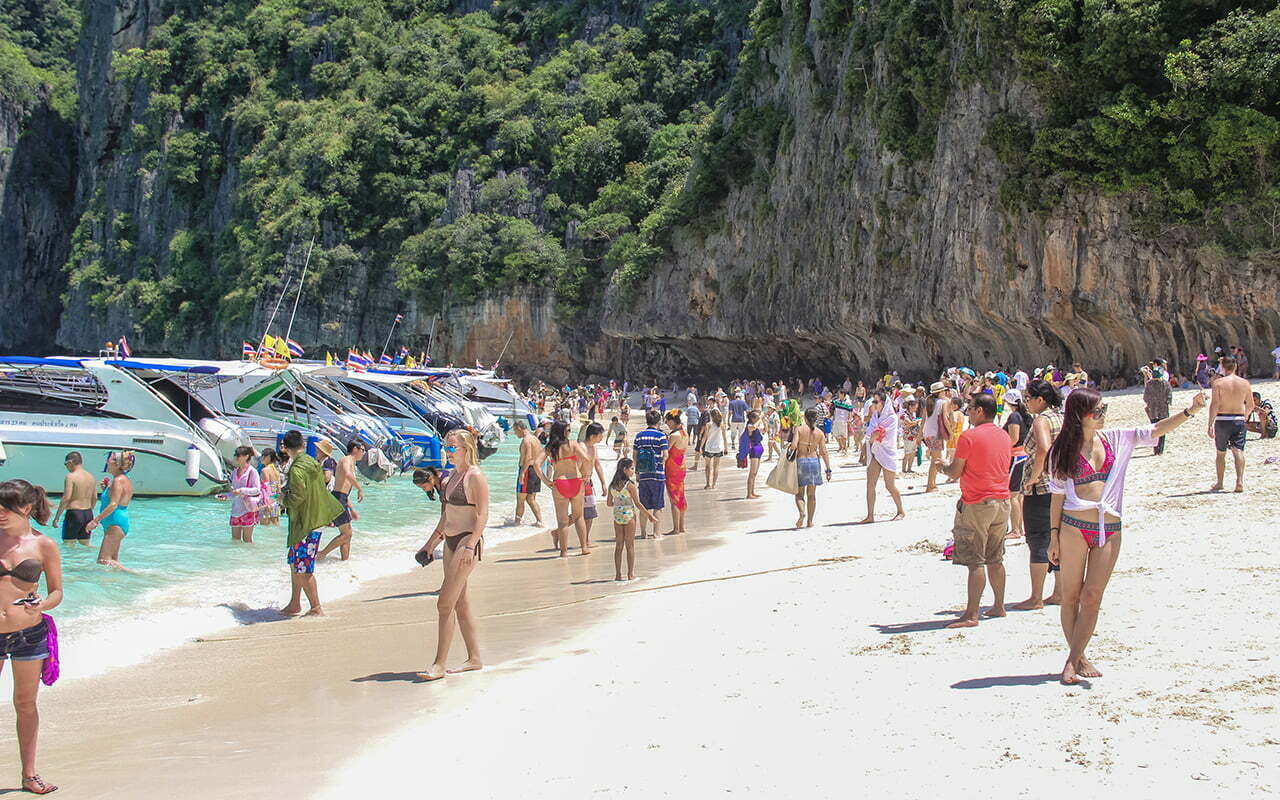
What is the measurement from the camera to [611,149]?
5950cm

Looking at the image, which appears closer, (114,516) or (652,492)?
(114,516)

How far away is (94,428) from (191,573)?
304 inches

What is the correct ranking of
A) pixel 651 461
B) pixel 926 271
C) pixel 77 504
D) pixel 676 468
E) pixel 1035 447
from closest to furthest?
pixel 1035 447
pixel 651 461
pixel 77 504
pixel 676 468
pixel 926 271

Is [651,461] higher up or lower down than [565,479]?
higher up

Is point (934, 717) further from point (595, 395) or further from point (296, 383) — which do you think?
point (595, 395)

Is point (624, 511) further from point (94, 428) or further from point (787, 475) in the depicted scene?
point (94, 428)

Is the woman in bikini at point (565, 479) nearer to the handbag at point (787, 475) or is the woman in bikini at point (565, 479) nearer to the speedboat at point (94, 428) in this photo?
the handbag at point (787, 475)

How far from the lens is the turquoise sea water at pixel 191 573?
9.28 meters

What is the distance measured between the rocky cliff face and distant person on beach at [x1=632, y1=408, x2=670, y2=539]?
65.3 feet

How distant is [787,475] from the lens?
13.4 metres

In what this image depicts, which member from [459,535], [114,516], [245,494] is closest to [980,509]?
[459,535]

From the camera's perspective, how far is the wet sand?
502cm

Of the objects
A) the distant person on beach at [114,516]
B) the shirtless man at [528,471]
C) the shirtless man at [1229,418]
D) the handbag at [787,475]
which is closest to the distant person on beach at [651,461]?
the handbag at [787,475]

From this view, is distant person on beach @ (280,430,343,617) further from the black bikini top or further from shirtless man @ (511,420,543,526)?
shirtless man @ (511,420,543,526)
